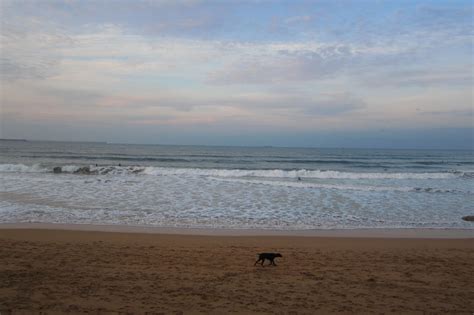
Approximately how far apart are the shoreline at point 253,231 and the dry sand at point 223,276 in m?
0.78

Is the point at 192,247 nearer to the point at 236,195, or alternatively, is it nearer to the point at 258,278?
the point at 258,278

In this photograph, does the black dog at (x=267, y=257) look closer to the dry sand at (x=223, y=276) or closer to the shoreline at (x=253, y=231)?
the dry sand at (x=223, y=276)

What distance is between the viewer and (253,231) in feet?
33.2

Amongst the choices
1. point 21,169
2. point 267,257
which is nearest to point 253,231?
point 267,257

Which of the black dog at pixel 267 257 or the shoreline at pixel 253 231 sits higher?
the black dog at pixel 267 257

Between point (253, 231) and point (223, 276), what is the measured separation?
→ 4.29m

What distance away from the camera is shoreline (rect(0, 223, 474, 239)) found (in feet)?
31.7

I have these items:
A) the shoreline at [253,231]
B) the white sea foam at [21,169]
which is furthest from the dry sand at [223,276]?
the white sea foam at [21,169]

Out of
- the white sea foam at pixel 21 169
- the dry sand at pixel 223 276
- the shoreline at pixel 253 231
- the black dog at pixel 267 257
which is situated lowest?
the shoreline at pixel 253 231

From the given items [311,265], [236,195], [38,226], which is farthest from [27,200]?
[311,265]

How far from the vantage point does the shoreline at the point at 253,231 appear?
9.67 metres

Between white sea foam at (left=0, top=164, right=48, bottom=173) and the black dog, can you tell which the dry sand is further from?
white sea foam at (left=0, top=164, right=48, bottom=173)

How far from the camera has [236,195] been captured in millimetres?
16312

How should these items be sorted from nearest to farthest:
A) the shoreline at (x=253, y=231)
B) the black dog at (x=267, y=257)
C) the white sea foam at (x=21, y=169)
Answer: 1. the black dog at (x=267, y=257)
2. the shoreline at (x=253, y=231)
3. the white sea foam at (x=21, y=169)
